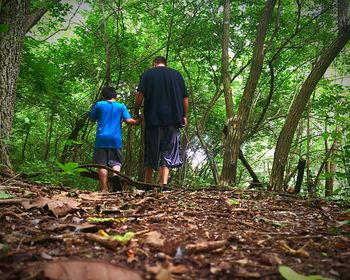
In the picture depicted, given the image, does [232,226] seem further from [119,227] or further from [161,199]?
[161,199]

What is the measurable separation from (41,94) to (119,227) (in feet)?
17.3

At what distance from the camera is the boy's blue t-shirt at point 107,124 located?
479cm

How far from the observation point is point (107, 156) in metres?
4.84

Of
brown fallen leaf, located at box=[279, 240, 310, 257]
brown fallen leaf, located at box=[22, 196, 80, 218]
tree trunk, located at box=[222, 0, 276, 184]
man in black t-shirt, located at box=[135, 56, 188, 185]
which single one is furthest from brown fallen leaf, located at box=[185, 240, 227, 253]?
tree trunk, located at box=[222, 0, 276, 184]

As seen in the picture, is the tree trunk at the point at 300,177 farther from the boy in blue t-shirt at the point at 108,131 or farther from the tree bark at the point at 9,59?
the tree bark at the point at 9,59

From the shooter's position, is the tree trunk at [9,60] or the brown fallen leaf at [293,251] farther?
the tree trunk at [9,60]

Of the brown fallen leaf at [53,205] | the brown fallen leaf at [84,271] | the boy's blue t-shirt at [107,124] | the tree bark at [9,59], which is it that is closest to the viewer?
the brown fallen leaf at [84,271]

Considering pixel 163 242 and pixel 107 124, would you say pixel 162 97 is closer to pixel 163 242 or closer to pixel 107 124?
pixel 107 124

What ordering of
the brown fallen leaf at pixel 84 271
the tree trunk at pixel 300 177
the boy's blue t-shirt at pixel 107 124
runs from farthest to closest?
the tree trunk at pixel 300 177 → the boy's blue t-shirt at pixel 107 124 → the brown fallen leaf at pixel 84 271

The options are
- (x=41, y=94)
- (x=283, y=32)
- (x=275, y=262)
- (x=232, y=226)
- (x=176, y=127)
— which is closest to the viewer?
(x=275, y=262)

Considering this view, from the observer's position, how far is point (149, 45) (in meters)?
9.49

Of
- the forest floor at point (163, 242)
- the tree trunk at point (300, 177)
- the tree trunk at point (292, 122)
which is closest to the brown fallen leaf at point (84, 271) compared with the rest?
the forest floor at point (163, 242)

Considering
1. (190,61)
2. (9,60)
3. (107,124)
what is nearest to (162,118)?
(107,124)

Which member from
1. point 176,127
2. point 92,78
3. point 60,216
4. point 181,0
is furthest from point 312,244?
point 92,78
